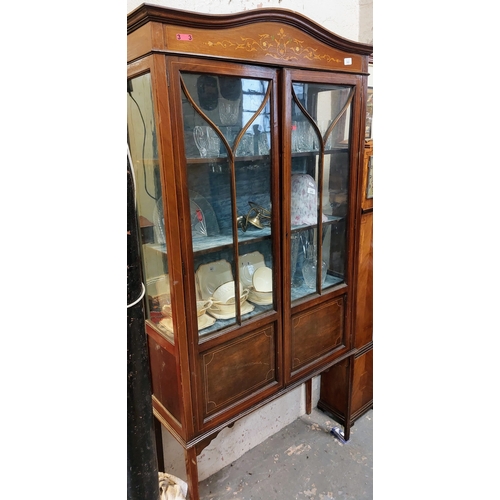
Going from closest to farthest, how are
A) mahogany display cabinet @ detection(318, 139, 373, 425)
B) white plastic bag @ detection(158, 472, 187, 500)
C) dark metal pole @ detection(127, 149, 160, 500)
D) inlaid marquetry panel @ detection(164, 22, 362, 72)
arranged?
dark metal pole @ detection(127, 149, 160, 500) → inlaid marquetry panel @ detection(164, 22, 362, 72) → white plastic bag @ detection(158, 472, 187, 500) → mahogany display cabinet @ detection(318, 139, 373, 425)

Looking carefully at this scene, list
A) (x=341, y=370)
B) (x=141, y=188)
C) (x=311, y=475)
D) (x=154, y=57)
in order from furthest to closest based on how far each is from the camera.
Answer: (x=341, y=370)
(x=311, y=475)
(x=141, y=188)
(x=154, y=57)

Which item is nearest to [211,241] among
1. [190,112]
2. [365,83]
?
[190,112]

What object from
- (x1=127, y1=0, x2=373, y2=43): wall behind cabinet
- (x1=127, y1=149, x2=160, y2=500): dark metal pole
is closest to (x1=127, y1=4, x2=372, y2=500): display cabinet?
(x1=127, y1=149, x2=160, y2=500): dark metal pole

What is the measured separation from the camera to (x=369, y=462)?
1.89 m

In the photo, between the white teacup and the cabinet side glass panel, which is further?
the white teacup

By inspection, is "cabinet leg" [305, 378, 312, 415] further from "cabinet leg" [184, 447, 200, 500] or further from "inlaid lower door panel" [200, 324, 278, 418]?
"cabinet leg" [184, 447, 200, 500]

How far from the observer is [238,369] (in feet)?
4.63

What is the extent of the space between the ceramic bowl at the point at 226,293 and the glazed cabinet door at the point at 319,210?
9.1 inches

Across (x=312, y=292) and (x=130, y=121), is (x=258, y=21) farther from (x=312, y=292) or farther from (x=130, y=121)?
(x=312, y=292)

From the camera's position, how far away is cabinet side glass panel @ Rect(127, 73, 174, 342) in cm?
114

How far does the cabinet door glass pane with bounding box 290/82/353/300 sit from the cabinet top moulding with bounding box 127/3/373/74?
103 mm

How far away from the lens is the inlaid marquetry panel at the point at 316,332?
1.59 m

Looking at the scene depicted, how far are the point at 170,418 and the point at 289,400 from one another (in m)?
0.97

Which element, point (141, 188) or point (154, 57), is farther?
point (141, 188)
